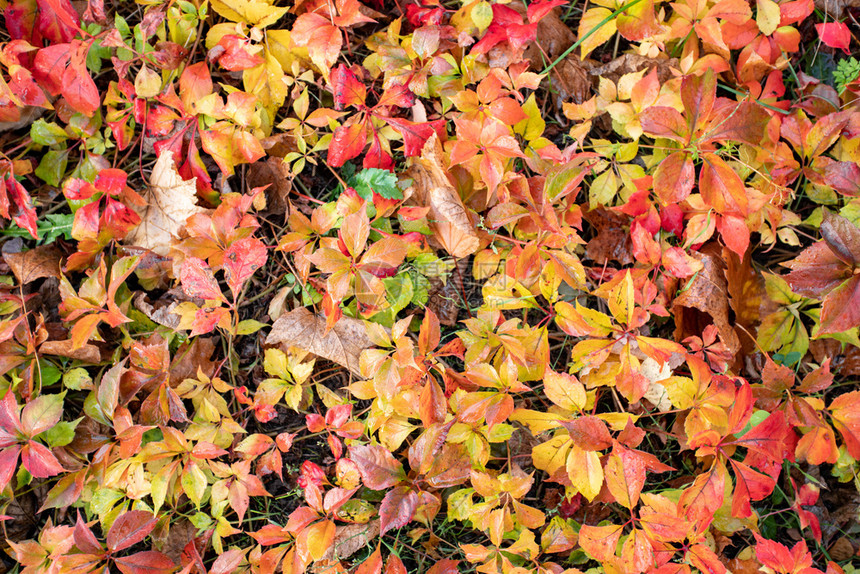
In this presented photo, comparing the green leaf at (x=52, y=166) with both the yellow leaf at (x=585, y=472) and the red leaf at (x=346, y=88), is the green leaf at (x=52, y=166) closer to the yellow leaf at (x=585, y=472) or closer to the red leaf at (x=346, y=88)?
the red leaf at (x=346, y=88)

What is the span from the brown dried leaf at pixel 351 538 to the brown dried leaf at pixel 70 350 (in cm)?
74

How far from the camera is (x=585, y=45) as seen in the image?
1330 mm

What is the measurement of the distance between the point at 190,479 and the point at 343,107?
98 centimetres

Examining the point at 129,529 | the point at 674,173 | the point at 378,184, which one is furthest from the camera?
the point at 378,184

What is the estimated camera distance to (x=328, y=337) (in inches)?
50.9

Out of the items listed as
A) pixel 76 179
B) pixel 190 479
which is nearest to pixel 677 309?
pixel 190 479

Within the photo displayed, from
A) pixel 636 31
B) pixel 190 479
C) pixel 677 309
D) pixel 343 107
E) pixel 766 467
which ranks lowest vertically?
pixel 190 479

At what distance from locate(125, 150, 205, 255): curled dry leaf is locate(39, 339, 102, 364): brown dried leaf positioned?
28 centimetres

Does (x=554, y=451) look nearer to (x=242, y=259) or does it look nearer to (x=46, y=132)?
(x=242, y=259)

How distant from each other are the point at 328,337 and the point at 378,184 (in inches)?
15.2

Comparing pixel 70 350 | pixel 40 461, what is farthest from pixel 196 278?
pixel 40 461

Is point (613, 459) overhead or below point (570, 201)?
below

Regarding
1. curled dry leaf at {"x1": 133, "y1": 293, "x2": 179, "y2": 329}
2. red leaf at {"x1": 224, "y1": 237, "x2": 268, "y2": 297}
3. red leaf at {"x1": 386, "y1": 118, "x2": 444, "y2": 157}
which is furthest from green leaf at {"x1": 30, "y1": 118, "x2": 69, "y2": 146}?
red leaf at {"x1": 386, "y1": 118, "x2": 444, "y2": 157}

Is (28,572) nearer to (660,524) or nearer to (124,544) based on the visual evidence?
(124,544)
